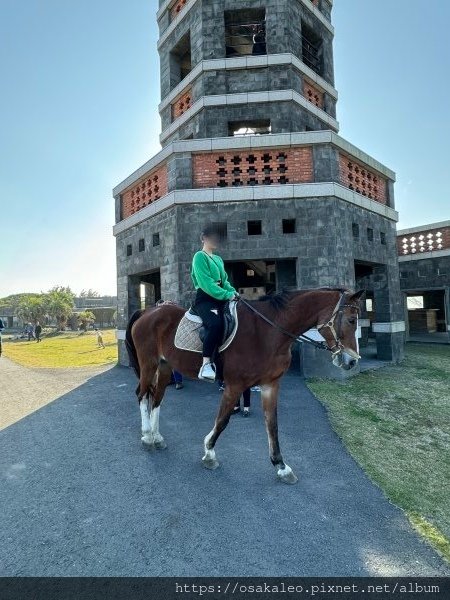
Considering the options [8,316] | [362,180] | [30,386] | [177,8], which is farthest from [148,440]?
[8,316]

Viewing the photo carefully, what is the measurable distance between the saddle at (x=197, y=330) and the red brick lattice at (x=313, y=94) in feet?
39.8

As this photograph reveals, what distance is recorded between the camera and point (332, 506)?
356 cm

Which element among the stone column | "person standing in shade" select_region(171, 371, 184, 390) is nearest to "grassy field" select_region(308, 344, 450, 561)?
the stone column

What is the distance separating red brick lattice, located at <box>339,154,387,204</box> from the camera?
10.4 metres

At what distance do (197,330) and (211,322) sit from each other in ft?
1.22

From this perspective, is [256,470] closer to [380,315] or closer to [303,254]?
[303,254]

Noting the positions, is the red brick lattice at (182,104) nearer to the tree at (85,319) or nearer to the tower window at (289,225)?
the tower window at (289,225)

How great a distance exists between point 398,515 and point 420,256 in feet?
52.0

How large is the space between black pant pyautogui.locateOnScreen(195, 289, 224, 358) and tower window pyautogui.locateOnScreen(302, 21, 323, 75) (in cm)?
1390

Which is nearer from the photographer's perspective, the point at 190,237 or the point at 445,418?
the point at 445,418

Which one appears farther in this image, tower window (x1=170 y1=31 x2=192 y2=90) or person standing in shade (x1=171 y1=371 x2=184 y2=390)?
tower window (x1=170 y1=31 x2=192 y2=90)

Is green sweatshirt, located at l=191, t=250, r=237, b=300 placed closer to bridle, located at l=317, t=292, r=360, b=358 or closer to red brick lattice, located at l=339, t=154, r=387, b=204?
bridle, located at l=317, t=292, r=360, b=358

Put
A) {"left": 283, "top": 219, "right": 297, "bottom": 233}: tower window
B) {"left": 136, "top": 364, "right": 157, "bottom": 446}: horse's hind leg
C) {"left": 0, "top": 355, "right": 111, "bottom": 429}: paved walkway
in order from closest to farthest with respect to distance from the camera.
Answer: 1. {"left": 136, "top": 364, "right": 157, "bottom": 446}: horse's hind leg
2. {"left": 0, "top": 355, "right": 111, "bottom": 429}: paved walkway
3. {"left": 283, "top": 219, "right": 297, "bottom": 233}: tower window
